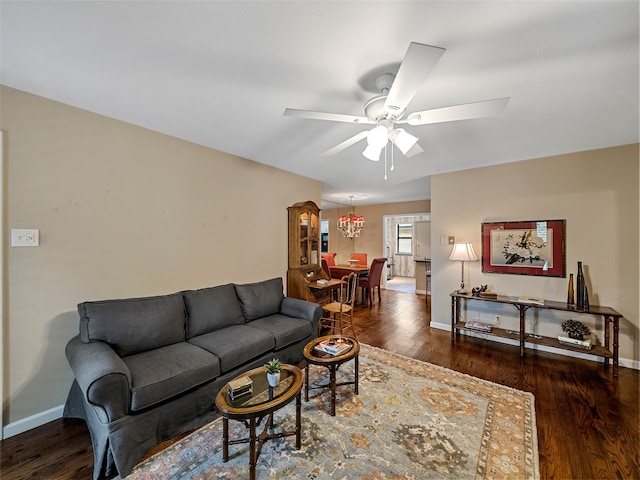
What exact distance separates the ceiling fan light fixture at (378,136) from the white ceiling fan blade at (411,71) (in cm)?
15

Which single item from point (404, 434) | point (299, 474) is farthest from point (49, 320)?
point (404, 434)

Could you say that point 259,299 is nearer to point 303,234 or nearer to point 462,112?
point 303,234

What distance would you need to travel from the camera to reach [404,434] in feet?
6.10

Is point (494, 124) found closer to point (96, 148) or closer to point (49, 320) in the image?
point (96, 148)

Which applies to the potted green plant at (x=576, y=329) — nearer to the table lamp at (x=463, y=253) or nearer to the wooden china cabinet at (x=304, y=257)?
the table lamp at (x=463, y=253)

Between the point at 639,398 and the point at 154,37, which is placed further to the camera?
the point at 639,398

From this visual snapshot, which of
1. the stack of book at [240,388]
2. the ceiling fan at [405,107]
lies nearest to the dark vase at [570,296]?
the ceiling fan at [405,107]

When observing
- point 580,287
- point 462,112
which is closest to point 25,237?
point 462,112

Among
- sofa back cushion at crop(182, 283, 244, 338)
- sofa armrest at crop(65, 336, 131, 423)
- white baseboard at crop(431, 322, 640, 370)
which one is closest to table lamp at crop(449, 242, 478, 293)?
white baseboard at crop(431, 322, 640, 370)

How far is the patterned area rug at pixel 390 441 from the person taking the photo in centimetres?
156

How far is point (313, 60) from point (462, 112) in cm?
93

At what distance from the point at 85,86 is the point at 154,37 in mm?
920

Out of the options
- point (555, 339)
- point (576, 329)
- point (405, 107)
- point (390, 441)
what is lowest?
point (390, 441)

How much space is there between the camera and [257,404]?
1.53 meters
